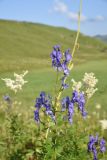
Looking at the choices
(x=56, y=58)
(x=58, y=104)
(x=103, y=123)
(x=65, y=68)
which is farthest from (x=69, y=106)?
(x=103, y=123)

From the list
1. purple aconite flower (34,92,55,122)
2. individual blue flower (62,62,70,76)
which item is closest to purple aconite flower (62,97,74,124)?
purple aconite flower (34,92,55,122)

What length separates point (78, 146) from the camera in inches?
248

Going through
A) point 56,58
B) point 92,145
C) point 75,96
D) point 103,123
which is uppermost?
point 103,123

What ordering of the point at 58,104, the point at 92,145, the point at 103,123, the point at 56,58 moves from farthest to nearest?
the point at 103,123 < the point at 92,145 < the point at 58,104 < the point at 56,58

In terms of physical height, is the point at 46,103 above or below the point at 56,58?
below

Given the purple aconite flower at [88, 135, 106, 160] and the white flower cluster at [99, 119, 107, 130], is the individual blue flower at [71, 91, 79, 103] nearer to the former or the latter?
the purple aconite flower at [88, 135, 106, 160]

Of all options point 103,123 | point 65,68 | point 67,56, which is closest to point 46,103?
point 65,68

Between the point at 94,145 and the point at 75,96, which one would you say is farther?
the point at 94,145

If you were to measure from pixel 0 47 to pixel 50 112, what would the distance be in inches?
2105

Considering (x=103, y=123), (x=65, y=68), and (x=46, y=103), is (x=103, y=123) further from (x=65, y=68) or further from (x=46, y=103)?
(x=65, y=68)

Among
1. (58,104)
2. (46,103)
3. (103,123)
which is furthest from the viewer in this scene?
(103,123)

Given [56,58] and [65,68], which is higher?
[56,58]

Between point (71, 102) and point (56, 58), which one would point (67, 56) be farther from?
point (71, 102)

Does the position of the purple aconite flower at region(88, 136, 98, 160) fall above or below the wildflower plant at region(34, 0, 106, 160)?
below
